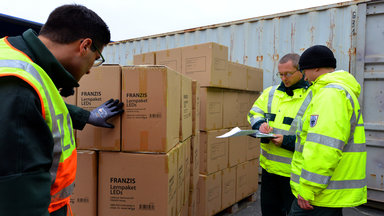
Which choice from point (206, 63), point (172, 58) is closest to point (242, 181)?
point (206, 63)

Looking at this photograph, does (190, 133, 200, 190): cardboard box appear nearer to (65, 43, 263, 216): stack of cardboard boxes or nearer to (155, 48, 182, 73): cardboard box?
(65, 43, 263, 216): stack of cardboard boxes

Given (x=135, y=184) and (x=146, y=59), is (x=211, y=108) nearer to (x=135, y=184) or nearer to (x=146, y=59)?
(x=146, y=59)

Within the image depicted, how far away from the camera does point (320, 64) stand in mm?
1828

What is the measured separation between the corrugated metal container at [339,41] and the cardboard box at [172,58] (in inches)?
60.8

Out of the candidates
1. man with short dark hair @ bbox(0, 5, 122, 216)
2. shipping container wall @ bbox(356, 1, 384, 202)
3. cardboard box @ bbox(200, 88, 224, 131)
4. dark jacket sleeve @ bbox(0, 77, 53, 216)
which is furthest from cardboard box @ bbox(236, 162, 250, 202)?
dark jacket sleeve @ bbox(0, 77, 53, 216)

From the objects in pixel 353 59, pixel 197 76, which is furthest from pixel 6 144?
pixel 353 59

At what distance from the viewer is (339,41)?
353cm

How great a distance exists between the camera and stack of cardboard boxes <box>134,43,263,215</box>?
3012 mm

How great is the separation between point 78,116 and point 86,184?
466 millimetres

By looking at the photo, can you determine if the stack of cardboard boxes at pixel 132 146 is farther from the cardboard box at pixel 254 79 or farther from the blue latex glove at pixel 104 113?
the cardboard box at pixel 254 79

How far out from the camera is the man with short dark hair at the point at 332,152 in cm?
154

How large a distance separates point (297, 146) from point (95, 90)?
1.47m

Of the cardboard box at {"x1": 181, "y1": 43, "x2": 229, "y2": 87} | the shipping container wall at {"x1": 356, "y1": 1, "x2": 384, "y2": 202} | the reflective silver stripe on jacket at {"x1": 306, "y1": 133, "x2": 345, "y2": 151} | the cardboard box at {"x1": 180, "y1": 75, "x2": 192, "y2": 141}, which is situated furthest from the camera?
the shipping container wall at {"x1": 356, "y1": 1, "x2": 384, "y2": 202}

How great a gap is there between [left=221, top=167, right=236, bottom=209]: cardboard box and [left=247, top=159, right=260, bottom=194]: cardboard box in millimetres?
402
